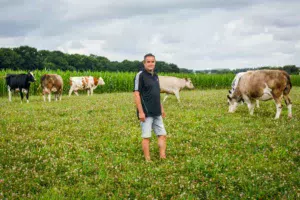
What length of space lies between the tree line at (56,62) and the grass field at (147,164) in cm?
6110

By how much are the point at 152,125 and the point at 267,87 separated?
8114mm

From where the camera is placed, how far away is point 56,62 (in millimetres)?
83625

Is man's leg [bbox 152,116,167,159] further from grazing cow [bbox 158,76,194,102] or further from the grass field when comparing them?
grazing cow [bbox 158,76,194,102]

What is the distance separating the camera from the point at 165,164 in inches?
269

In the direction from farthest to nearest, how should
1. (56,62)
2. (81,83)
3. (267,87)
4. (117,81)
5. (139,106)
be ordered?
1. (56,62)
2. (117,81)
3. (81,83)
4. (267,87)
5. (139,106)

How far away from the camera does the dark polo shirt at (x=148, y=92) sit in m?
6.97

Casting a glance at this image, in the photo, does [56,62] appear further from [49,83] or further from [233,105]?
[233,105]

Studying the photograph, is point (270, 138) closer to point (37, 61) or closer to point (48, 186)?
point (48, 186)

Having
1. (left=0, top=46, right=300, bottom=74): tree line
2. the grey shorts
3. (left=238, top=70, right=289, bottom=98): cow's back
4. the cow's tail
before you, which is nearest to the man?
the grey shorts

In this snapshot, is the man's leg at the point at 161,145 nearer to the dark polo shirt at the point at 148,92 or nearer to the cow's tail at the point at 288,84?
the dark polo shirt at the point at 148,92

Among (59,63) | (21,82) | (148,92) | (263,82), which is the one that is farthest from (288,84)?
(59,63)

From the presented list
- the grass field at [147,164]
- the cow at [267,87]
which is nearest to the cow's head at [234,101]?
the cow at [267,87]

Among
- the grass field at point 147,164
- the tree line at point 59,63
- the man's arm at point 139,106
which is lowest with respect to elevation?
the grass field at point 147,164

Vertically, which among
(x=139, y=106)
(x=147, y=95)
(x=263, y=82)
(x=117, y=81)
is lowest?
(x=139, y=106)
